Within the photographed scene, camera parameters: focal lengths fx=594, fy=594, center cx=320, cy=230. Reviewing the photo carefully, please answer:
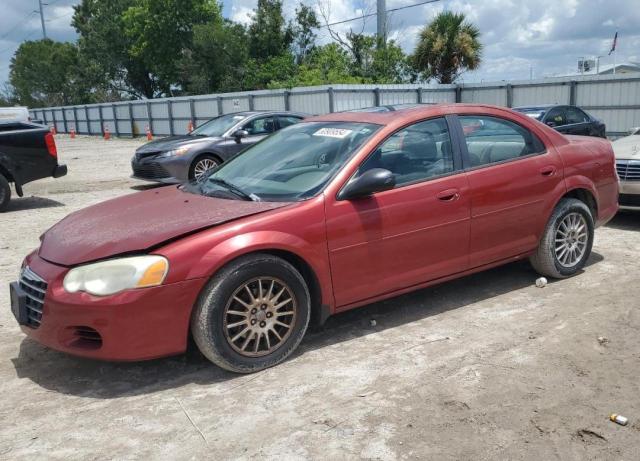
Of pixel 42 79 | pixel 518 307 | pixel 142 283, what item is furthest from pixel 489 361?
pixel 42 79

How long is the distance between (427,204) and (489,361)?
1.14 metres

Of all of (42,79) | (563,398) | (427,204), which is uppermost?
(42,79)

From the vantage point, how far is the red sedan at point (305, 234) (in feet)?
10.8

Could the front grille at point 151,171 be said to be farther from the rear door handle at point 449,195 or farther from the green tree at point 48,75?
the green tree at point 48,75

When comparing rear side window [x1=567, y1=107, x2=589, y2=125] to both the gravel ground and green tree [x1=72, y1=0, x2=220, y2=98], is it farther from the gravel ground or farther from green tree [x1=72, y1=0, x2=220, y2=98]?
green tree [x1=72, y1=0, x2=220, y2=98]

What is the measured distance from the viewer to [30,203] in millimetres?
10578

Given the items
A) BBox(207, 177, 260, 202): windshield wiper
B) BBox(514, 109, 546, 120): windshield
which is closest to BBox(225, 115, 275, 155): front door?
BBox(514, 109, 546, 120): windshield

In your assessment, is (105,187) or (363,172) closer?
(363,172)

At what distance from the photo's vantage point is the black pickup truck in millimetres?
9336

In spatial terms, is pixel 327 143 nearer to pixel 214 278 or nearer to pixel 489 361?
pixel 214 278

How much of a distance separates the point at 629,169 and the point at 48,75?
246 feet

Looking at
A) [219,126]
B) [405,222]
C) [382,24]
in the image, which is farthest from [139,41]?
[405,222]

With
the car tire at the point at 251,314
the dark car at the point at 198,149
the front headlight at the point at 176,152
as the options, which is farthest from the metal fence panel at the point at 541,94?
the car tire at the point at 251,314

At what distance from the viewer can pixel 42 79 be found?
71.2 m
